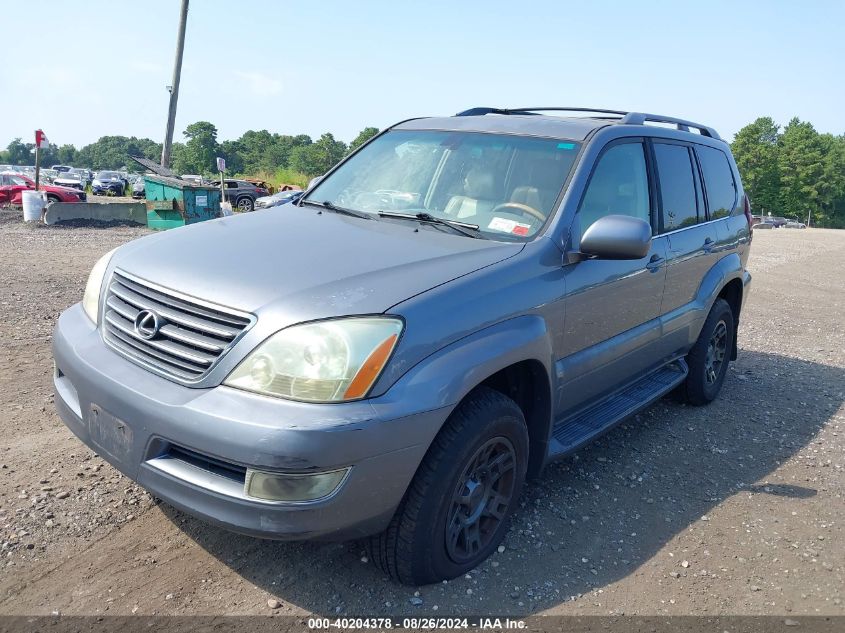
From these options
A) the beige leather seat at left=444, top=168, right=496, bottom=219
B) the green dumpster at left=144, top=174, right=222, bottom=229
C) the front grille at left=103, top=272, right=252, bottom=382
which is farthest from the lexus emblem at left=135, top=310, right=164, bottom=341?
the green dumpster at left=144, top=174, right=222, bottom=229

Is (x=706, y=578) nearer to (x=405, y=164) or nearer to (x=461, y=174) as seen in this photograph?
(x=461, y=174)

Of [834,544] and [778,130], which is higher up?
[778,130]

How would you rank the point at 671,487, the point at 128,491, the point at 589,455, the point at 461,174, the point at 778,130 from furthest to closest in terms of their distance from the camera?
the point at 778,130
the point at 589,455
the point at 671,487
the point at 461,174
the point at 128,491

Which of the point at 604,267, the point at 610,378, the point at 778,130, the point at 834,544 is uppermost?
the point at 778,130

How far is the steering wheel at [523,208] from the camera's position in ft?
11.2

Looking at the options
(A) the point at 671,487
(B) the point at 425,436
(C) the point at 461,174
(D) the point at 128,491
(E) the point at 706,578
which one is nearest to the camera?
(B) the point at 425,436

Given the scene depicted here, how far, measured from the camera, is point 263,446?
2.27m

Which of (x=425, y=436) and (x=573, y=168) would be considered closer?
(x=425, y=436)

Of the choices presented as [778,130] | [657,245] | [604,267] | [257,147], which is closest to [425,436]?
[604,267]

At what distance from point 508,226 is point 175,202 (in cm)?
1555

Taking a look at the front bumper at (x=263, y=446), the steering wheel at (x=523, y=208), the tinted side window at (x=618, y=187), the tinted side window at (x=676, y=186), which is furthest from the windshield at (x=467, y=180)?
the front bumper at (x=263, y=446)

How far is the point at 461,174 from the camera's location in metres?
3.73

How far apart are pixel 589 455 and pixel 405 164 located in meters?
2.14

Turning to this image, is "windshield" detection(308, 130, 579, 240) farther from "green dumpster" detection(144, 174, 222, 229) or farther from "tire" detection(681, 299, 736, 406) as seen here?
"green dumpster" detection(144, 174, 222, 229)
